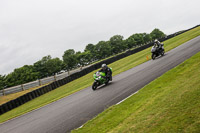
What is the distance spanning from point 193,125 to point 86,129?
3229 millimetres

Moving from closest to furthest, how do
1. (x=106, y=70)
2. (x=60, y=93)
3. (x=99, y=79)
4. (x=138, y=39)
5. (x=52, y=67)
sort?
(x=99, y=79), (x=106, y=70), (x=60, y=93), (x=52, y=67), (x=138, y=39)

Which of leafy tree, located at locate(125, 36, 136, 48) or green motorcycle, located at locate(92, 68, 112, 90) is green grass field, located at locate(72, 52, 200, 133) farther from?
leafy tree, located at locate(125, 36, 136, 48)

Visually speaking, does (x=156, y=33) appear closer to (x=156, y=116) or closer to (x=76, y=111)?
(x=76, y=111)

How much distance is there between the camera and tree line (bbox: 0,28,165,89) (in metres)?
68.6

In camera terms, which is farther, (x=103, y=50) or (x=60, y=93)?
(x=103, y=50)

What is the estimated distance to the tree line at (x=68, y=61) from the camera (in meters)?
68.6

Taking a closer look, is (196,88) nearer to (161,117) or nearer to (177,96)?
(177,96)

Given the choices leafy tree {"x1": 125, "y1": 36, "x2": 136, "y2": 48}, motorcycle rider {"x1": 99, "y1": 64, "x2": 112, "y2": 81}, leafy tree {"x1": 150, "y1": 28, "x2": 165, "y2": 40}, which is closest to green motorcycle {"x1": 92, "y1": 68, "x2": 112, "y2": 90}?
motorcycle rider {"x1": 99, "y1": 64, "x2": 112, "y2": 81}

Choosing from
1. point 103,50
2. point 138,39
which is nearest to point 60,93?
point 103,50

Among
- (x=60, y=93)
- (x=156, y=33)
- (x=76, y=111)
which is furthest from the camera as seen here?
(x=156, y=33)

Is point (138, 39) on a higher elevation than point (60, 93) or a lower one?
higher

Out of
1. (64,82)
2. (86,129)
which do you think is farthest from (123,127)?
(64,82)

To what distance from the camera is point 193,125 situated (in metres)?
3.71

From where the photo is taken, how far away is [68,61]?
9600 cm
